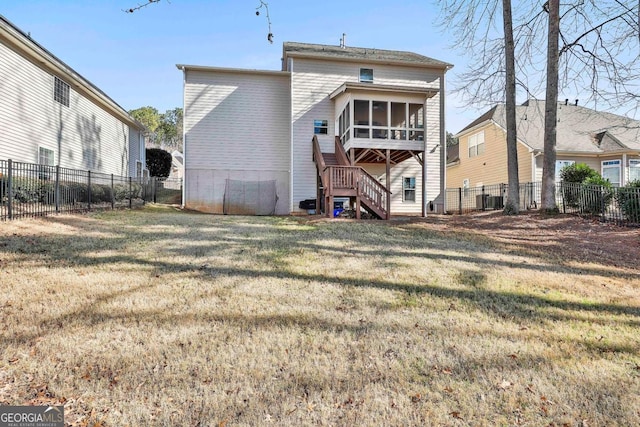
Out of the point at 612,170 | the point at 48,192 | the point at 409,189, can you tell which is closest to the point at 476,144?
the point at 612,170

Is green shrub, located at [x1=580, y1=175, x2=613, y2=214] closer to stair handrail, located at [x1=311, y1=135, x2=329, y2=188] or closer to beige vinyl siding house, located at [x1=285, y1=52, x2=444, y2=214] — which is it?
beige vinyl siding house, located at [x1=285, y1=52, x2=444, y2=214]

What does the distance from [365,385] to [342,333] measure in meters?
0.86

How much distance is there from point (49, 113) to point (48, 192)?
5092 millimetres

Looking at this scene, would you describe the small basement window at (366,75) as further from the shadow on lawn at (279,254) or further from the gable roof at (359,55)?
the shadow on lawn at (279,254)

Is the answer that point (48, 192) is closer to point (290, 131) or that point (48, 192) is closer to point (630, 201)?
point (290, 131)

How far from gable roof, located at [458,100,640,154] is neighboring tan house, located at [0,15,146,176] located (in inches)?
820

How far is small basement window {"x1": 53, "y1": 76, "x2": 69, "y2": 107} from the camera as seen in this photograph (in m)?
14.4

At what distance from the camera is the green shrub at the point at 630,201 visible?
10992mm

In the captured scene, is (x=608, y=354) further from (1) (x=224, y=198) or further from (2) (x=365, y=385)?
(1) (x=224, y=198)

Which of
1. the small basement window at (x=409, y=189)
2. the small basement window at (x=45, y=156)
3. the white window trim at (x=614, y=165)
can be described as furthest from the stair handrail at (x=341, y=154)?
the white window trim at (x=614, y=165)

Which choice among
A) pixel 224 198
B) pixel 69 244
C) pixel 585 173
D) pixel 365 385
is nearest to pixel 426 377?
pixel 365 385

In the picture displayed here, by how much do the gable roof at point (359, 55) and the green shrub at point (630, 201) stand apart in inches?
390

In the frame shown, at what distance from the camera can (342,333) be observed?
388cm

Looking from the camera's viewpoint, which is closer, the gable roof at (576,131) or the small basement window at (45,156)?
the small basement window at (45,156)
